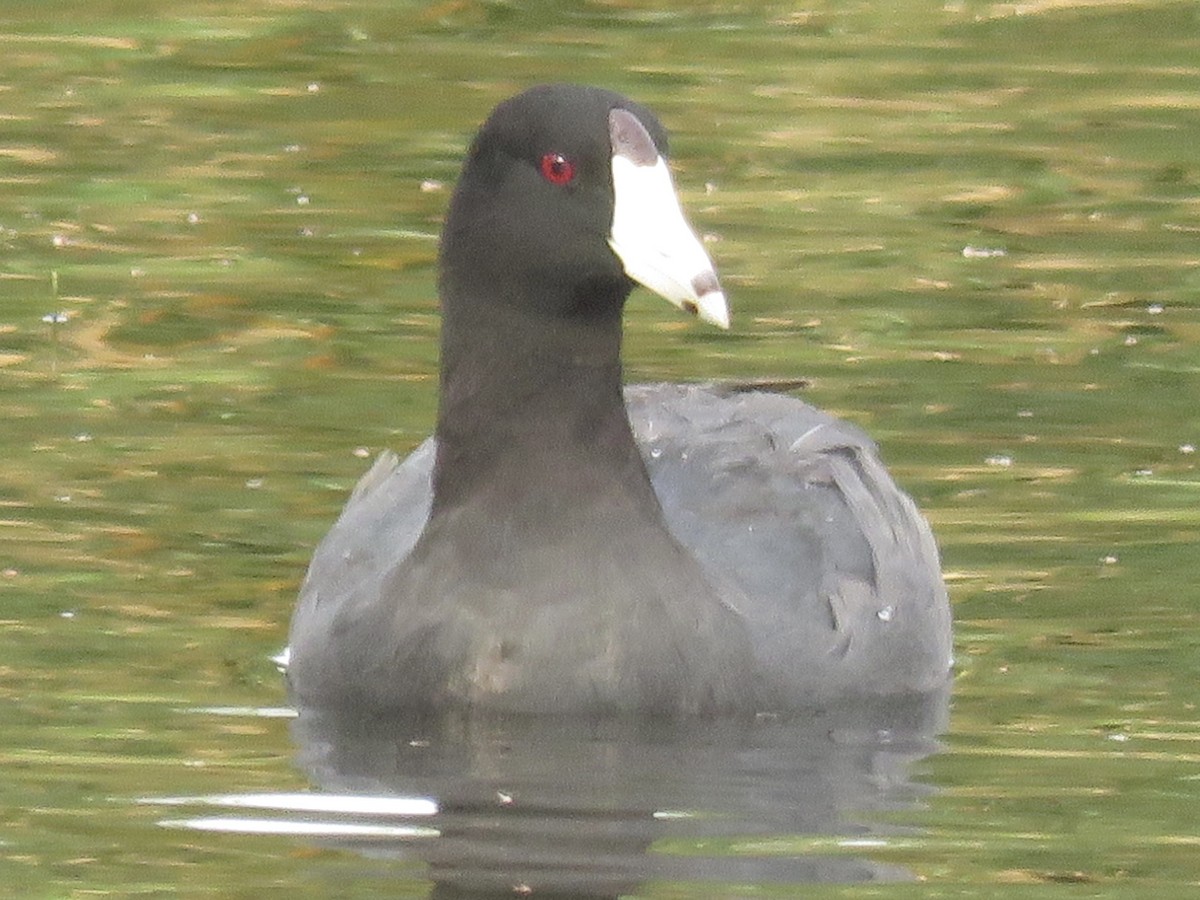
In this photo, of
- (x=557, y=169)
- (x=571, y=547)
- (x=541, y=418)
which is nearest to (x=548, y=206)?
(x=557, y=169)

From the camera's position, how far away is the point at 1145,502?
909cm

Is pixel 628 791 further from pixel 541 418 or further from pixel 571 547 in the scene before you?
pixel 541 418

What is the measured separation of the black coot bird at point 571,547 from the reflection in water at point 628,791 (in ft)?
0.29

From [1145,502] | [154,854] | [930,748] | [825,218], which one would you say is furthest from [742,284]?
[154,854]

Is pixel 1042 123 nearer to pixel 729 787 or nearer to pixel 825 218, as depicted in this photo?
pixel 825 218

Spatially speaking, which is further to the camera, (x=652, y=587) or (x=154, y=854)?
(x=652, y=587)

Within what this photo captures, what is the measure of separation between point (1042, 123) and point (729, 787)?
690cm

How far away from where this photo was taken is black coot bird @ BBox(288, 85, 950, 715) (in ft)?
25.0

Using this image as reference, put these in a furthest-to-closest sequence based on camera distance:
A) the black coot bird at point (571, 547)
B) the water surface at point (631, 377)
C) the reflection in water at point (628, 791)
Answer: the black coot bird at point (571, 547)
the water surface at point (631, 377)
the reflection in water at point (628, 791)

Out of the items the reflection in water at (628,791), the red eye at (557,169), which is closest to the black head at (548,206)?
the red eye at (557,169)

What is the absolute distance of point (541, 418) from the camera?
786 cm

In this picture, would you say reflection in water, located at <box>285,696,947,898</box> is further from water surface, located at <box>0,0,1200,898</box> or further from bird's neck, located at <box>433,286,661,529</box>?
bird's neck, located at <box>433,286,661,529</box>

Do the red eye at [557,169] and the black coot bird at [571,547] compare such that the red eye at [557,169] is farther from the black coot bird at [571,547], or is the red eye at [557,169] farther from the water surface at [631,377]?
the water surface at [631,377]

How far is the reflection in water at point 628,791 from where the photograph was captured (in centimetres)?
660
